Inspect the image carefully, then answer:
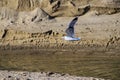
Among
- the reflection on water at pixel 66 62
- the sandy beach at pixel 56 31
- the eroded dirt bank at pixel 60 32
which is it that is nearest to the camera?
the reflection on water at pixel 66 62

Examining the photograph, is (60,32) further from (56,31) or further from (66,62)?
(66,62)

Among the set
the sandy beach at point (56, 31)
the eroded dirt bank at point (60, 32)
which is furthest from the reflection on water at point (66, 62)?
the eroded dirt bank at point (60, 32)

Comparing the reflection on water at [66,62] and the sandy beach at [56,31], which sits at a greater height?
the sandy beach at [56,31]

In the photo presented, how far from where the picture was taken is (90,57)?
17.1 metres

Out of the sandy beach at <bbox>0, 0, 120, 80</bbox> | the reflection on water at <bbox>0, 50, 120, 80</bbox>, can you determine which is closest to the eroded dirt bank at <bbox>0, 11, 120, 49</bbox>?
the sandy beach at <bbox>0, 0, 120, 80</bbox>

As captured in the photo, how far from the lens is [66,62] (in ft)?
52.0

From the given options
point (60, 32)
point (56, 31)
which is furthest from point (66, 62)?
point (56, 31)

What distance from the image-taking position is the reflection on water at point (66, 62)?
1360 cm

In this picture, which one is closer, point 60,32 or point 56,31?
point 60,32

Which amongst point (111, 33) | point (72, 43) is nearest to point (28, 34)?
point (72, 43)

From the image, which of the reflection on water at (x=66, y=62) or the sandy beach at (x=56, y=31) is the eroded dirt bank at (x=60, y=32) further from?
the reflection on water at (x=66, y=62)

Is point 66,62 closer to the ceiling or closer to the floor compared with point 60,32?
closer to the floor

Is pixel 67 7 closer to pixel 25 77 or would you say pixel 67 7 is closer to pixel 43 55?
pixel 43 55

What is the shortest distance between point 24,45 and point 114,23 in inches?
149
